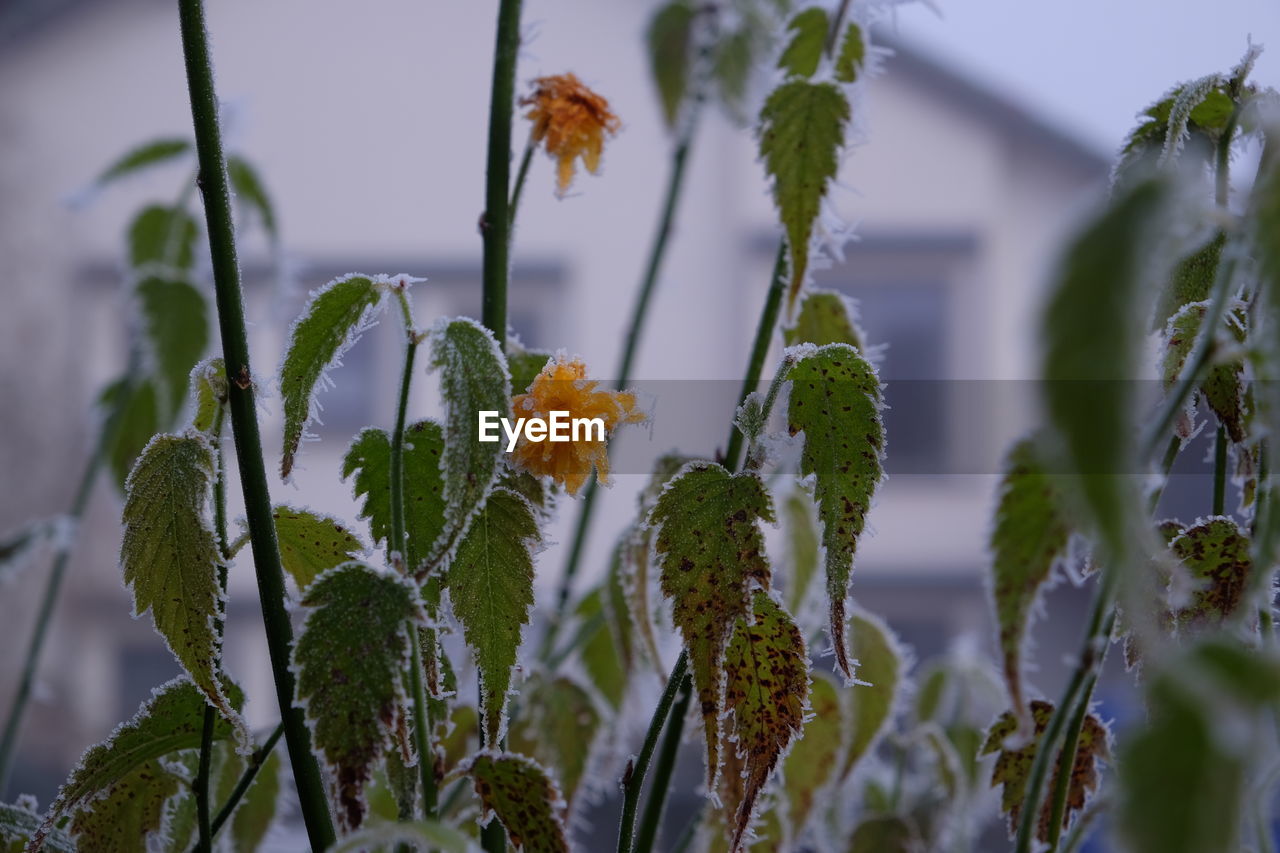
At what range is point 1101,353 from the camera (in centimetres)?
9

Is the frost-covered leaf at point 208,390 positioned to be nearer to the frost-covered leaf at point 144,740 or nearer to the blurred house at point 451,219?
the frost-covered leaf at point 144,740

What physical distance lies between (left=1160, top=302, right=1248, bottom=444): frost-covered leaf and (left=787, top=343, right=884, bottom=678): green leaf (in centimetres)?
5

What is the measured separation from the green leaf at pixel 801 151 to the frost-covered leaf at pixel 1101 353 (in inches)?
4.4

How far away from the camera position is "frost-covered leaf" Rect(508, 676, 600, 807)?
284mm

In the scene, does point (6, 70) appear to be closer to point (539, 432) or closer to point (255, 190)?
point (255, 190)

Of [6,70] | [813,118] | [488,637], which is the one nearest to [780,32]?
[813,118]

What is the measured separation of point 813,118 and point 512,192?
2.3 inches

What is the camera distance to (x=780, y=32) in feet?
0.82

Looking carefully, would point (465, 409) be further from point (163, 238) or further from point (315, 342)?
point (163, 238)

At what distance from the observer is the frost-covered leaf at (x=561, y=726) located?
0.28 m

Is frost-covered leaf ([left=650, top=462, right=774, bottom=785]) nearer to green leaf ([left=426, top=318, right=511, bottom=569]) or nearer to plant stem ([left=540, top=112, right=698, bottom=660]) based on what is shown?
green leaf ([left=426, top=318, right=511, bottom=569])

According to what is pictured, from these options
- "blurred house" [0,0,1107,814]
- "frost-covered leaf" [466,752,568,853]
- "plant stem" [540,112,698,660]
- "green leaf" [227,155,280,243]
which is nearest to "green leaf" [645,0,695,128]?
"plant stem" [540,112,698,660]

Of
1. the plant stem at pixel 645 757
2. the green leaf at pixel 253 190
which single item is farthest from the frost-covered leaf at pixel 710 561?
the green leaf at pixel 253 190

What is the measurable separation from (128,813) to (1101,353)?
0.19 meters
